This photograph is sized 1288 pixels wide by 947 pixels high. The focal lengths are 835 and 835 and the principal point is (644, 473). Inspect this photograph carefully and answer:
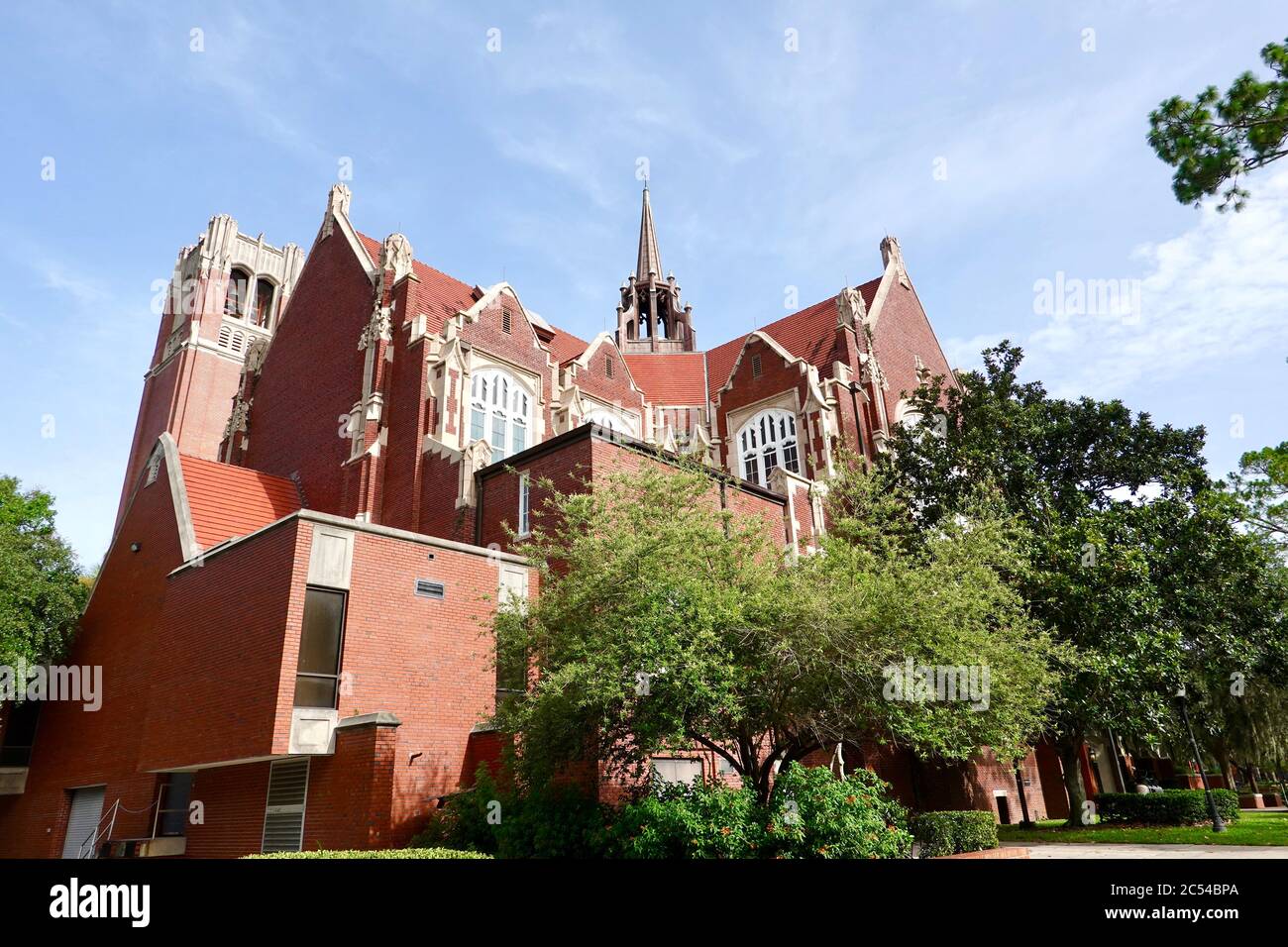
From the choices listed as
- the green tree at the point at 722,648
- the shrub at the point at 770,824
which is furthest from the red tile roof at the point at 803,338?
the shrub at the point at 770,824

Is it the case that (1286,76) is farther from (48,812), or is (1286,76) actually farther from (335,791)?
(48,812)

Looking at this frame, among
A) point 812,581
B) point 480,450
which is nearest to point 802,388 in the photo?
point 480,450

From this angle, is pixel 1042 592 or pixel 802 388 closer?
pixel 1042 592

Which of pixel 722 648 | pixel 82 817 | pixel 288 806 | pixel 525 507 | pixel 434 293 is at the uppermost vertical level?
pixel 434 293

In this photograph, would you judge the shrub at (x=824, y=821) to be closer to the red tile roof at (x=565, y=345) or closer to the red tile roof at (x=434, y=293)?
the red tile roof at (x=434, y=293)

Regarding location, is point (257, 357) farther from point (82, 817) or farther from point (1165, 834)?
point (1165, 834)

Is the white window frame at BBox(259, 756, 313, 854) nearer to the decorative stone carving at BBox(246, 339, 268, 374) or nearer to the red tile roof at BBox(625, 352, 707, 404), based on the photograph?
the decorative stone carving at BBox(246, 339, 268, 374)

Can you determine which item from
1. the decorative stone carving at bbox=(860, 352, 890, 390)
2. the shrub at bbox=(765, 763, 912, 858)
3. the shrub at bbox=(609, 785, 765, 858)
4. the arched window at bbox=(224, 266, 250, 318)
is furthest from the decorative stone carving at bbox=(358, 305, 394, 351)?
the arched window at bbox=(224, 266, 250, 318)

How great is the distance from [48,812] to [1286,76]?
31093mm

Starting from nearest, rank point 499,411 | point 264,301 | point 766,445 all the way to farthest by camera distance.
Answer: point 499,411 → point 766,445 → point 264,301

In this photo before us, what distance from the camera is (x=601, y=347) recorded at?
116ft

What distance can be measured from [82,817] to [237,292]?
44867 mm

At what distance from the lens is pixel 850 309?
118 feet

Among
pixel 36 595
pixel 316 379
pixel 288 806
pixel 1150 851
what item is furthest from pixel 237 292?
pixel 1150 851
